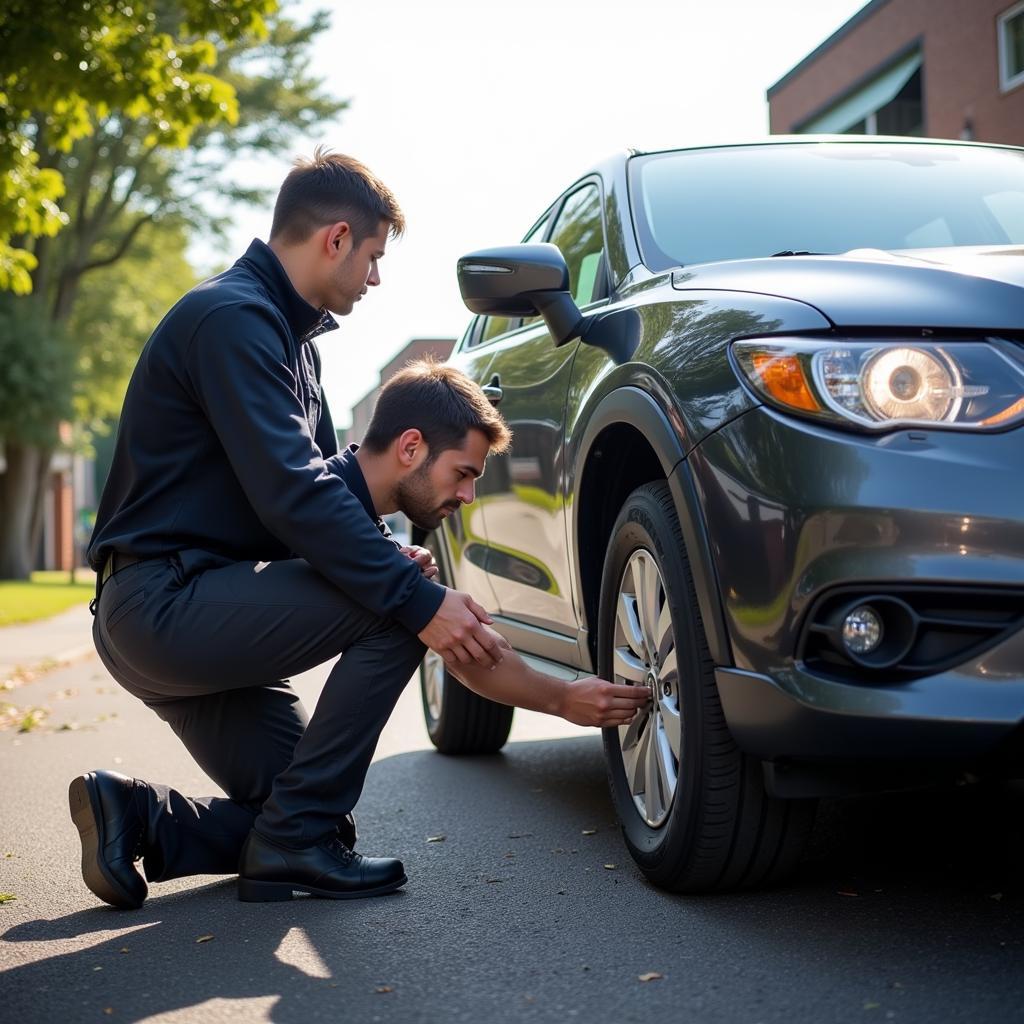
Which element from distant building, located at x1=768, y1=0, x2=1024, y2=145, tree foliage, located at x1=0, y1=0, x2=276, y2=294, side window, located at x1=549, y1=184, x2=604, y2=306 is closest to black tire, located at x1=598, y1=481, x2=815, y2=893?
side window, located at x1=549, y1=184, x2=604, y2=306

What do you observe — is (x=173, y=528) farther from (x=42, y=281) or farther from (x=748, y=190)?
(x=42, y=281)

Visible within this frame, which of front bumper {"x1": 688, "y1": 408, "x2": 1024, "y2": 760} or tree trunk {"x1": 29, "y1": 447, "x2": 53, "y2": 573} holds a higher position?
front bumper {"x1": 688, "y1": 408, "x2": 1024, "y2": 760}

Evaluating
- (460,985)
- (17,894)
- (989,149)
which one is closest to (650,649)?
(460,985)

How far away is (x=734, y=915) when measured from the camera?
10.4 feet

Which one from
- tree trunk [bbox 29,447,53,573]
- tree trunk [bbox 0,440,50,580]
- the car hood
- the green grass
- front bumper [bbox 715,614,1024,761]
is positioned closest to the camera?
front bumper [bbox 715,614,1024,761]

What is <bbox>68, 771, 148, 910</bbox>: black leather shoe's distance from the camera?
3.43 metres

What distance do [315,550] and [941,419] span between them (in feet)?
4.58

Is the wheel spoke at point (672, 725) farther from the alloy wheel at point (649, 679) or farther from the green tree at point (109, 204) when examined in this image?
the green tree at point (109, 204)

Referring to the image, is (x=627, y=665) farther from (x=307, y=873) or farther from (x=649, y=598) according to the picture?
(x=307, y=873)

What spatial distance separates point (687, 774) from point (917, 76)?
20.4 metres

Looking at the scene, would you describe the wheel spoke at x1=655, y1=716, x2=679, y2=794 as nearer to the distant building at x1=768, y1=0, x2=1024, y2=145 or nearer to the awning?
the distant building at x1=768, y1=0, x2=1024, y2=145

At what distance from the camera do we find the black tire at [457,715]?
5.54 m

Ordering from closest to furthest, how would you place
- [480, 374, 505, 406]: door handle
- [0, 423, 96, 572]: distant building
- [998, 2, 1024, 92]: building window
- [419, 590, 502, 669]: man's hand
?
1. [419, 590, 502, 669]: man's hand
2. [480, 374, 505, 406]: door handle
3. [998, 2, 1024, 92]: building window
4. [0, 423, 96, 572]: distant building

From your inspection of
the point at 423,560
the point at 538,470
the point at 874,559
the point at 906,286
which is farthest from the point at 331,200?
the point at 874,559
